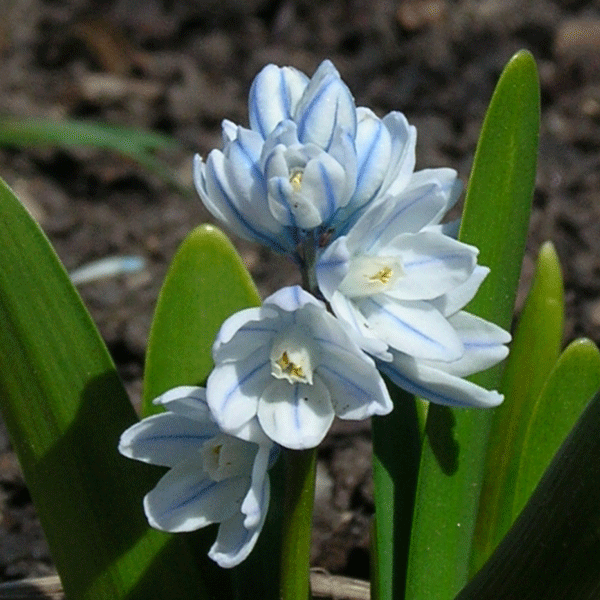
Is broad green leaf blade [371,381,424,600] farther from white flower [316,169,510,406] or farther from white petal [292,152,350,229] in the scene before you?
white petal [292,152,350,229]

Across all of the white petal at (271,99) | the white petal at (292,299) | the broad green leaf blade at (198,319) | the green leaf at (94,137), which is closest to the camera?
the white petal at (292,299)

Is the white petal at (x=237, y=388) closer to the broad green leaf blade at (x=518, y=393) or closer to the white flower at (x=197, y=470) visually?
the white flower at (x=197, y=470)

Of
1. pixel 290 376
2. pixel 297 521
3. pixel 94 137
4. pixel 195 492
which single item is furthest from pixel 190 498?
pixel 94 137

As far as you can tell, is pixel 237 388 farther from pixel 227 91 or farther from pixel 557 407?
pixel 227 91

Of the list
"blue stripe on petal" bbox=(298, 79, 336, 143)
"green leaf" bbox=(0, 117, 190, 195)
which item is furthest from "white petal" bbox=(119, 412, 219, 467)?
"green leaf" bbox=(0, 117, 190, 195)

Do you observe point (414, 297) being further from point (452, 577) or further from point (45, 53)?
point (45, 53)

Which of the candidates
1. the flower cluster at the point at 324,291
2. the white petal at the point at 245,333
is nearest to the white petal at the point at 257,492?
the flower cluster at the point at 324,291
